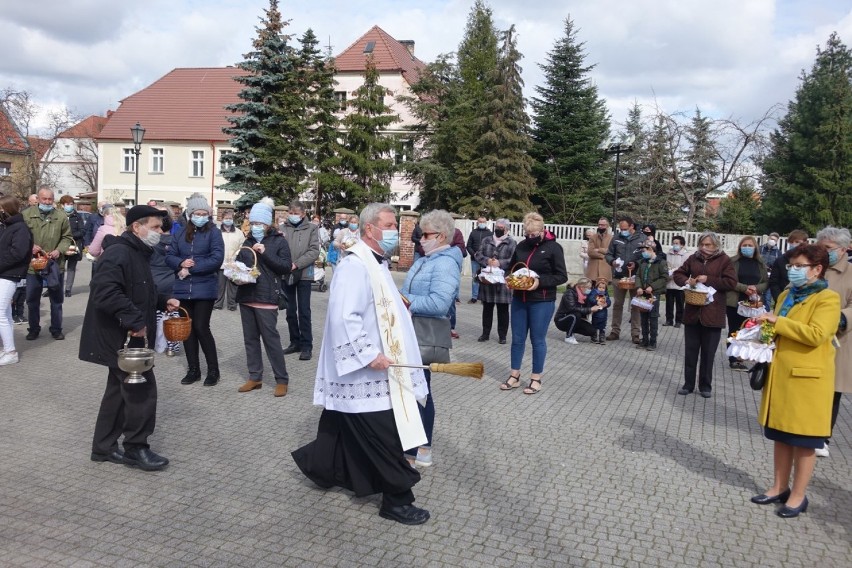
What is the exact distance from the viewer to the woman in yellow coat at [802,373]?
457 centimetres

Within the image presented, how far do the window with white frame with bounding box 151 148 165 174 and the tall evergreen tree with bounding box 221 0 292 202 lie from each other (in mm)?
20837

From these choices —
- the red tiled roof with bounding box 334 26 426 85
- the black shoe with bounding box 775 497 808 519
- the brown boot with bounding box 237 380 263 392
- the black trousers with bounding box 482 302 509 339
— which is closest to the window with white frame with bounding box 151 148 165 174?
the red tiled roof with bounding box 334 26 426 85

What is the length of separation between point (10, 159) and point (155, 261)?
54.0m

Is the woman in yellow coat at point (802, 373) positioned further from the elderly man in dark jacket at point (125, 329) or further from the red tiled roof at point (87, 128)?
the red tiled roof at point (87, 128)

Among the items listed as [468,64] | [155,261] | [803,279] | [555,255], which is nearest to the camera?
[803,279]

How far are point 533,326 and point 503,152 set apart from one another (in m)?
26.5

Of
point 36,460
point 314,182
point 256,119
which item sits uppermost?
point 256,119

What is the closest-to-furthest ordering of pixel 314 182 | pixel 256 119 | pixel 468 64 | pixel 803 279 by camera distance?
pixel 803 279 < pixel 256 119 < pixel 314 182 < pixel 468 64

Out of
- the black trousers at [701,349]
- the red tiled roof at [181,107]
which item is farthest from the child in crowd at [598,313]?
the red tiled roof at [181,107]

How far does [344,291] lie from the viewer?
4230mm

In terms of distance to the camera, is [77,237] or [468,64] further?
[468,64]

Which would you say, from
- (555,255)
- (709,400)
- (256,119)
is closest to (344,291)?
(555,255)

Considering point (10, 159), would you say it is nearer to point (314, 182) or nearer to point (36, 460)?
point (314, 182)

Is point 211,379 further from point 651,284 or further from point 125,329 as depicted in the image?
point 651,284
